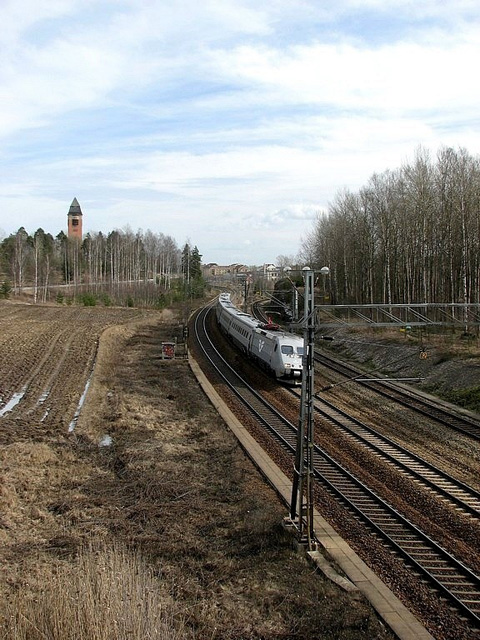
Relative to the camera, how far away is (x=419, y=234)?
3956 centimetres

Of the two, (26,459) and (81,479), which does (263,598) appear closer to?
(81,479)

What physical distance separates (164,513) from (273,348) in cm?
1615

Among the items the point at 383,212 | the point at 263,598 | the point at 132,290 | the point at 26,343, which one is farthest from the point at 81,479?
the point at 132,290

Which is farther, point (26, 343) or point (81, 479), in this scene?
point (26, 343)

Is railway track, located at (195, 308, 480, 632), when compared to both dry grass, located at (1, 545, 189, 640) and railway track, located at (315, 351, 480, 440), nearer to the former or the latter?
railway track, located at (315, 351, 480, 440)

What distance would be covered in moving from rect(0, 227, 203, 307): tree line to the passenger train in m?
33.7

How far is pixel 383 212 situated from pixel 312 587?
37.5 m

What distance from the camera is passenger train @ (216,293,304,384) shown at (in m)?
27.7

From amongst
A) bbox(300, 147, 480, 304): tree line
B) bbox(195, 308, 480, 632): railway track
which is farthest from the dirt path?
bbox(300, 147, 480, 304): tree line

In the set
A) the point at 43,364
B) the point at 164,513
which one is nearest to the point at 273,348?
the point at 43,364

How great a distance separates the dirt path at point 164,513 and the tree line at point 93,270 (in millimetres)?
48406

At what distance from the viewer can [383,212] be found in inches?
1753

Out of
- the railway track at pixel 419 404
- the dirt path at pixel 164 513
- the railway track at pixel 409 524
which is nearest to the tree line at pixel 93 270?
the railway track at pixel 419 404

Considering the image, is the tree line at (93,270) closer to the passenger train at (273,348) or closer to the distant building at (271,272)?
the distant building at (271,272)
